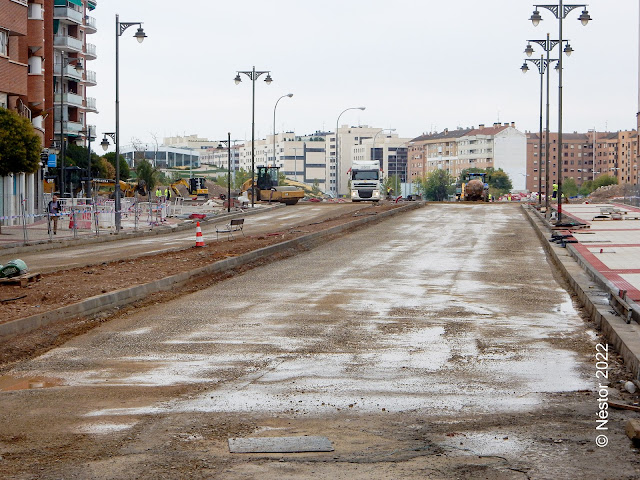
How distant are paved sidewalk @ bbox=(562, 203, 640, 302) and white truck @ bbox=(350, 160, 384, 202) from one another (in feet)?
93.8

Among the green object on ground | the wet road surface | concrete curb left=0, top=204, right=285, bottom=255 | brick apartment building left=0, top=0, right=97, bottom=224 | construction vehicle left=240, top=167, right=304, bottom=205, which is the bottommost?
the wet road surface

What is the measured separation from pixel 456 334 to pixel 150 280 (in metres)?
7.47

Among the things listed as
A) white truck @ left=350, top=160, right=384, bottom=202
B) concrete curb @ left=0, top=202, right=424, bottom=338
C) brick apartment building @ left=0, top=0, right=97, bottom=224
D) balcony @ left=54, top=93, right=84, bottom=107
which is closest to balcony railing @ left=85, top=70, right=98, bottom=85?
balcony @ left=54, top=93, right=84, bottom=107

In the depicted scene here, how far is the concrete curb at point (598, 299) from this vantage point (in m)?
10.6

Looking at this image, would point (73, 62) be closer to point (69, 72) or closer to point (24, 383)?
point (69, 72)

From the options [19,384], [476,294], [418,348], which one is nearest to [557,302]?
[476,294]

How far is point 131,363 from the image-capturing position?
10391 mm

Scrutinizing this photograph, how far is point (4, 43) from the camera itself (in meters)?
49.4

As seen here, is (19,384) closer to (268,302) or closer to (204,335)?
(204,335)

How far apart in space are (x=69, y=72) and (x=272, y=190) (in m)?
33.0

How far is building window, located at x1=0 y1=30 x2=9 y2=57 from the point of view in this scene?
49.0 metres

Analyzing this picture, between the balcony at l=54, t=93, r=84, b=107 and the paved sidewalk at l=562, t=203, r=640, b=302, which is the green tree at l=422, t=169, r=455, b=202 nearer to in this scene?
the balcony at l=54, t=93, r=84, b=107

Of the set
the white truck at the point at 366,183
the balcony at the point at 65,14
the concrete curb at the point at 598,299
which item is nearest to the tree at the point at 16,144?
the concrete curb at the point at 598,299

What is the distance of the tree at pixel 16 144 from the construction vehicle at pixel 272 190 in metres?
29.6
